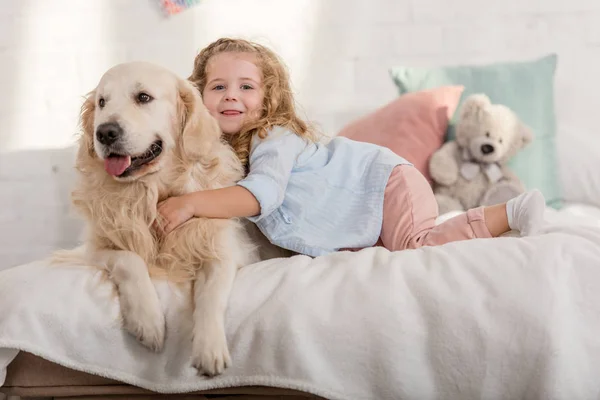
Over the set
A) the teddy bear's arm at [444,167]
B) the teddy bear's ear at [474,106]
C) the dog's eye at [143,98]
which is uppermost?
the dog's eye at [143,98]

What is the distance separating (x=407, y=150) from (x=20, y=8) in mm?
1625

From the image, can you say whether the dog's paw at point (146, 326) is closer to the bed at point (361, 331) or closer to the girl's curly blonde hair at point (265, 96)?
the bed at point (361, 331)

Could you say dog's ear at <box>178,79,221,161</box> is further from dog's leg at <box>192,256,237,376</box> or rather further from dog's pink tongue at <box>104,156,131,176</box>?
dog's leg at <box>192,256,237,376</box>

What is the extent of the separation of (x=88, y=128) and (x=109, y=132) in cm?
19

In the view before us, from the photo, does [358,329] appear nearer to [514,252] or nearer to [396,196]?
[514,252]

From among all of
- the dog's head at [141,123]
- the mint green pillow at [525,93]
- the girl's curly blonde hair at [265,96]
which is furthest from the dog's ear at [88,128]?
the mint green pillow at [525,93]

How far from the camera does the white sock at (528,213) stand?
4.51ft

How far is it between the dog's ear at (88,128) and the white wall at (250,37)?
1.22 metres

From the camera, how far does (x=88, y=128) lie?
1.36 m

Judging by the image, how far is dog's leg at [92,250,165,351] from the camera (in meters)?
1.12

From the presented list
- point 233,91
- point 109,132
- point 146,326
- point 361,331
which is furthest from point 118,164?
point 361,331

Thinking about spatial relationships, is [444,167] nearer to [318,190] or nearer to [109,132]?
[318,190]

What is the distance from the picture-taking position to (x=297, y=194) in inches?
60.6

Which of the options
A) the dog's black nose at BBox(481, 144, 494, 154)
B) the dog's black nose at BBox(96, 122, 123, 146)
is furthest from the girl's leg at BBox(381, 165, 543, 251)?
the dog's black nose at BBox(96, 122, 123, 146)
